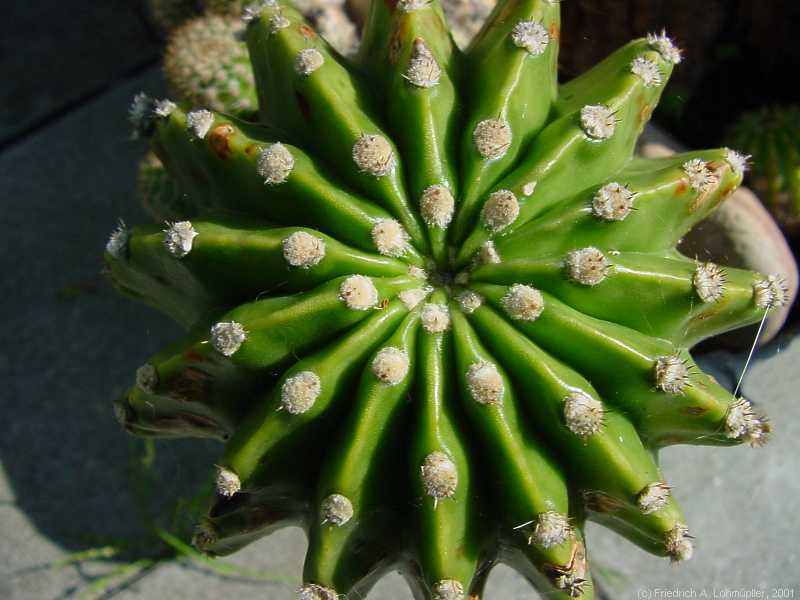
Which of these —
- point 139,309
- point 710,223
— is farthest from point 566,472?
point 139,309

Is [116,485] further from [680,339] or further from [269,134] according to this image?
[680,339]

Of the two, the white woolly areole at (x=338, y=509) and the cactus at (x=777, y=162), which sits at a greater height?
the white woolly areole at (x=338, y=509)

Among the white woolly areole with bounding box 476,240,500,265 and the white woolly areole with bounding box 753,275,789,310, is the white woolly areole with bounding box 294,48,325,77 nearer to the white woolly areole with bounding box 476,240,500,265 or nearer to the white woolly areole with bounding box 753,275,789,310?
the white woolly areole with bounding box 476,240,500,265

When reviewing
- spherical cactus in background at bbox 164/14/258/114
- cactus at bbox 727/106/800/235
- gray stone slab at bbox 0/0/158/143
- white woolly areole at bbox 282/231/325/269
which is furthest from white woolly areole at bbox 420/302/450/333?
gray stone slab at bbox 0/0/158/143

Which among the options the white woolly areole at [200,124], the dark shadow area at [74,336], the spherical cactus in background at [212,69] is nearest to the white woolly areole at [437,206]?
the white woolly areole at [200,124]

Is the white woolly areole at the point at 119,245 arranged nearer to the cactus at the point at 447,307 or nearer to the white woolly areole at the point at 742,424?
the cactus at the point at 447,307

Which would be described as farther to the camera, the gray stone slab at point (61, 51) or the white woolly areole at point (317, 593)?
the gray stone slab at point (61, 51)
